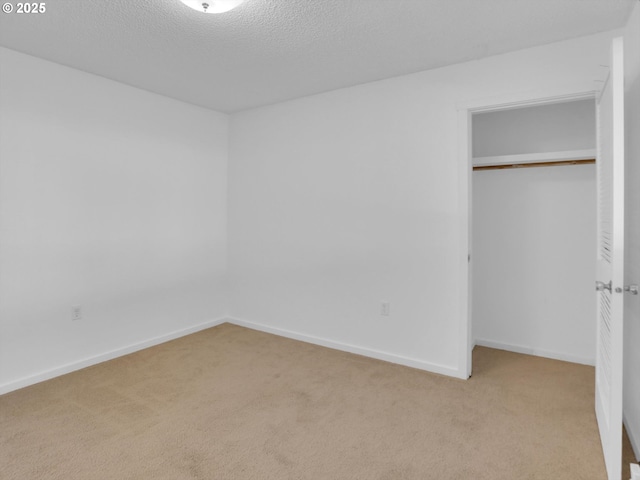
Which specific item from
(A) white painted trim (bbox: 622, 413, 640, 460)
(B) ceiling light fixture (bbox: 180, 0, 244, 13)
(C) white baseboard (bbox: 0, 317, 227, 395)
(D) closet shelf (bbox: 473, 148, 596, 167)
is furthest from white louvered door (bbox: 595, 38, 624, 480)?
(C) white baseboard (bbox: 0, 317, 227, 395)

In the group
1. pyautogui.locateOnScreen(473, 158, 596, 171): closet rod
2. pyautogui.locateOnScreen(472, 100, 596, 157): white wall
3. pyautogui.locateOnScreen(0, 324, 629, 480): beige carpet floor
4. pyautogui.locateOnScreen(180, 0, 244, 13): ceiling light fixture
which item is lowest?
pyautogui.locateOnScreen(0, 324, 629, 480): beige carpet floor

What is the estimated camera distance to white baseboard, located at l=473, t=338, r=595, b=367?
3.30 meters

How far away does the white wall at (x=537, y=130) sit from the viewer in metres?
3.28

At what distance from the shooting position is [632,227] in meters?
2.20

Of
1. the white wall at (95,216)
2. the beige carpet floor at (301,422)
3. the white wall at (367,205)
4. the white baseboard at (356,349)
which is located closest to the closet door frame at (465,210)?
the white wall at (367,205)

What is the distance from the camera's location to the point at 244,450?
2.10 metres

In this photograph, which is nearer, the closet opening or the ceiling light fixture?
the ceiling light fixture

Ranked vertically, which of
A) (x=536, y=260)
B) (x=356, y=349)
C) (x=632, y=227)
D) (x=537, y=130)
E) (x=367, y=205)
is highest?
(x=537, y=130)

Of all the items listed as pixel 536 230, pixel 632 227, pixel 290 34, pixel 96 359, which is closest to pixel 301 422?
pixel 96 359

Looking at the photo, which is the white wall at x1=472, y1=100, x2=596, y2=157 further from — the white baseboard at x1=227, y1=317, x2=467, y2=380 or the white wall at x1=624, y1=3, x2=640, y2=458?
the white baseboard at x1=227, y1=317, x2=467, y2=380

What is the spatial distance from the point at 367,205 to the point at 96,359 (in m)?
2.73

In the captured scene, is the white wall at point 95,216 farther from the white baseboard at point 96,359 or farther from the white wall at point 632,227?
the white wall at point 632,227

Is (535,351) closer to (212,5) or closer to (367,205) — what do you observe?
(367,205)

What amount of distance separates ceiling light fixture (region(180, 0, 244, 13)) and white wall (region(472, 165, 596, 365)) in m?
2.68
